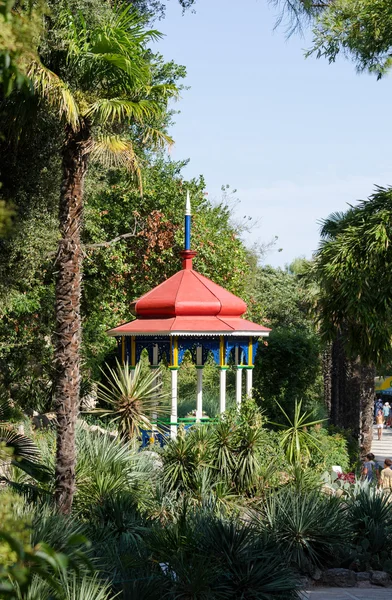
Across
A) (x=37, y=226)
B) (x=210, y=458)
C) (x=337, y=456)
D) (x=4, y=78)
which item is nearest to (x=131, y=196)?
(x=37, y=226)

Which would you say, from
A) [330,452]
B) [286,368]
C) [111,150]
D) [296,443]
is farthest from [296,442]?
[286,368]

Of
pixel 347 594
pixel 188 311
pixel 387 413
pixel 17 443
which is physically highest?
pixel 188 311

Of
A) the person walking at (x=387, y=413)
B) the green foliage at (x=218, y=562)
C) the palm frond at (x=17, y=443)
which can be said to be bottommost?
the person walking at (x=387, y=413)

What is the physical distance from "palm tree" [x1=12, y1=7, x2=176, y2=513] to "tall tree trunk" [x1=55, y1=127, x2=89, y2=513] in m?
0.01

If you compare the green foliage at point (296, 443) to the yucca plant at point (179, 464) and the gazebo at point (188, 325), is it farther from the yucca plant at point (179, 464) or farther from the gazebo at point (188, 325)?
the gazebo at point (188, 325)

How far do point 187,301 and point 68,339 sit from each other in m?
7.23

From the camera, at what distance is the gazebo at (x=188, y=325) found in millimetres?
17406

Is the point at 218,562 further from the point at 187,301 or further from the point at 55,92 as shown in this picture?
the point at 187,301

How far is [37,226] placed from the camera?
56.9 feet

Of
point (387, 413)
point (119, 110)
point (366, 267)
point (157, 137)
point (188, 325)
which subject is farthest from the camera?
point (387, 413)

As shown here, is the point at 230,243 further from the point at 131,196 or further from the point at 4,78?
the point at 4,78

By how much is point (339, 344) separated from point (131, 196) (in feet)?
24.7

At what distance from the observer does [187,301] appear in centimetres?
1780

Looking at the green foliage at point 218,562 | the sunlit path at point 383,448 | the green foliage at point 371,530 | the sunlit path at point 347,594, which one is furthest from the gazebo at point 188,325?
the sunlit path at point 383,448
